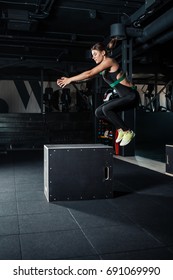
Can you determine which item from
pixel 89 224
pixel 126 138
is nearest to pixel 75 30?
pixel 126 138

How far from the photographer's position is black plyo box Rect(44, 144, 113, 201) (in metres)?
4.10

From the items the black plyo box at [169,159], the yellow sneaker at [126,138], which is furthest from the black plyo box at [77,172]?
the black plyo box at [169,159]

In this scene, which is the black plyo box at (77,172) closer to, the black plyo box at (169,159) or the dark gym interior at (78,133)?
the dark gym interior at (78,133)


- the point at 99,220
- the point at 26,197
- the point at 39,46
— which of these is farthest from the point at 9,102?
the point at 99,220

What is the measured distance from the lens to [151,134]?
336 inches

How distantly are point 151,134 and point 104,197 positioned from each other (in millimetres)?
4593

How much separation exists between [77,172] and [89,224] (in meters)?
1.05

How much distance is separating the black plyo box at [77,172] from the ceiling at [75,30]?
325 cm

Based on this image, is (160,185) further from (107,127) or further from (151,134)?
(107,127)

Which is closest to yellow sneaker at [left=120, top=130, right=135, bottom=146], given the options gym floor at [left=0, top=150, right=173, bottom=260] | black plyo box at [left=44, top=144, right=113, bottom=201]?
black plyo box at [left=44, top=144, right=113, bottom=201]

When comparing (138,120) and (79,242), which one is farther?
(138,120)

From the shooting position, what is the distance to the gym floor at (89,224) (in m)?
2.52

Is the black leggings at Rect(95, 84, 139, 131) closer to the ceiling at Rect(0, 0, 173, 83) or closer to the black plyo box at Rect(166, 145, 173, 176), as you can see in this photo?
the black plyo box at Rect(166, 145, 173, 176)

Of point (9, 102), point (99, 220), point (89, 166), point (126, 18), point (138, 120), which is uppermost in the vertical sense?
point (126, 18)
